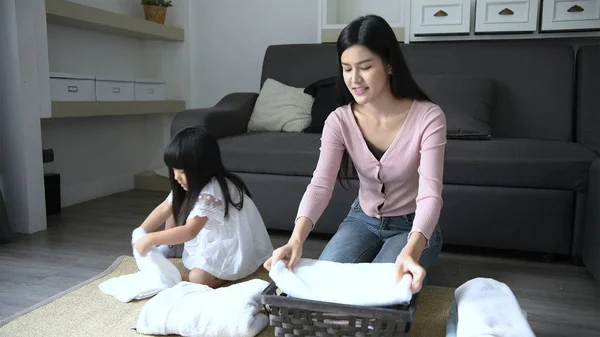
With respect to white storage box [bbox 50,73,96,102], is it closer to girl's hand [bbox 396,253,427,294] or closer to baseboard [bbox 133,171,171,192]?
baseboard [bbox 133,171,171,192]

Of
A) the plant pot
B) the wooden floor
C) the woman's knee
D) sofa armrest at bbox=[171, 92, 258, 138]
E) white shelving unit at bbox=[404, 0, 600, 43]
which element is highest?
the plant pot

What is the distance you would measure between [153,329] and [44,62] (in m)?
1.40

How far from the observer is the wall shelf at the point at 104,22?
7.60 ft

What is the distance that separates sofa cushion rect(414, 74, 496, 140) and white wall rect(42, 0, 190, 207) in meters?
1.61

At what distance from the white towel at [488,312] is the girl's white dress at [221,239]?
65 cm

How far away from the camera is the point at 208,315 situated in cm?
128

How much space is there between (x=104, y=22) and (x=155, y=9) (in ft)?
1.60

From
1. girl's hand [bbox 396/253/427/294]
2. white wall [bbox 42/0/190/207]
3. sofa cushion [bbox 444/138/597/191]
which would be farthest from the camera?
white wall [bbox 42/0/190/207]

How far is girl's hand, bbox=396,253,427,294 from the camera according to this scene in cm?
98

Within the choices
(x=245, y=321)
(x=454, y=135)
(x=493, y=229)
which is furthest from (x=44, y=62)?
(x=493, y=229)

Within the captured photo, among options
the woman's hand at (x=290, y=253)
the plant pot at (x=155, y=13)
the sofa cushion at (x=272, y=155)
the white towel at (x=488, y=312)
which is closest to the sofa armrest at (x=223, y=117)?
the sofa cushion at (x=272, y=155)

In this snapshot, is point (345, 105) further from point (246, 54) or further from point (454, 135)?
point (246, 54)

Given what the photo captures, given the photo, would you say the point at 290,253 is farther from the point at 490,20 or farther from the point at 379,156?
the point at 490,20

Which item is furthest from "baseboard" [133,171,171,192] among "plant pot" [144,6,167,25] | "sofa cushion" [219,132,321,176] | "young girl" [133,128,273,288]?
"young girl" [133,128,273,288]
